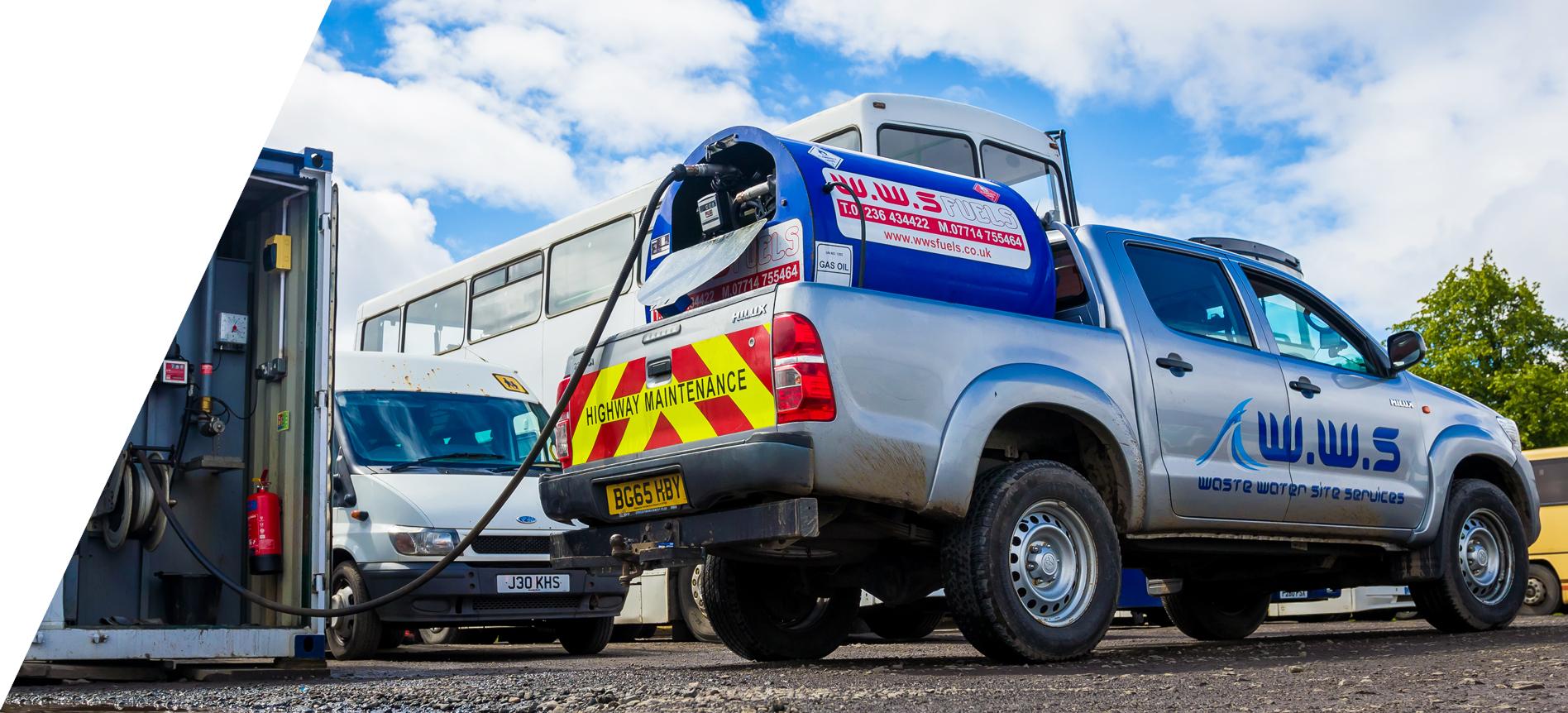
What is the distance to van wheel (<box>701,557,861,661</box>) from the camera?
6.96 meters

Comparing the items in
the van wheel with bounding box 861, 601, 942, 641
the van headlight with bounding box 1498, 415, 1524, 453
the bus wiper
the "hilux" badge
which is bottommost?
the van wheel with bounding box 861, 601, 942, 641

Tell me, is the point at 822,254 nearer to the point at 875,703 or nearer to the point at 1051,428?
the point at 1051,428

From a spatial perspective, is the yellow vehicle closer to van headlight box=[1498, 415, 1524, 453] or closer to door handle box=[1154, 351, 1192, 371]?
van headlight box=[1498, 415, 1524, 453]

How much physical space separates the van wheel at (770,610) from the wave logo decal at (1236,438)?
1908 mm

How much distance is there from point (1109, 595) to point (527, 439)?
555 cm

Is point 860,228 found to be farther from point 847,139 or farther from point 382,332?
point 382,332

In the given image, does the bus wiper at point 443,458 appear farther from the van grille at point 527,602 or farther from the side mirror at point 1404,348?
the side mirror at point 1404,348

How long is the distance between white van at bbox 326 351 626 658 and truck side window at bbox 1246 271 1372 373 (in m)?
4.46

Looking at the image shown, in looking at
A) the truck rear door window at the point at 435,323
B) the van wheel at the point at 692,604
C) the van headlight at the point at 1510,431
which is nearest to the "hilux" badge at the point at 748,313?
the van headlight at the point at 1510,431

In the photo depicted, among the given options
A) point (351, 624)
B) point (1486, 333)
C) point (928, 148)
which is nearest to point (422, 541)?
point (351, 624)

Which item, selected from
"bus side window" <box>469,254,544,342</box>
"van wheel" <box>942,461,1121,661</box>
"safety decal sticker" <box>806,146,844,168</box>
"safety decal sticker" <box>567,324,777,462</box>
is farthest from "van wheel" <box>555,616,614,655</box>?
"bus side window" <box>469,254,544,342</box>

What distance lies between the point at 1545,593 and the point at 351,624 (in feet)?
47.4

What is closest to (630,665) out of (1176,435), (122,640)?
(122,640)

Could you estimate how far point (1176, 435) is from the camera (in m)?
6.78
